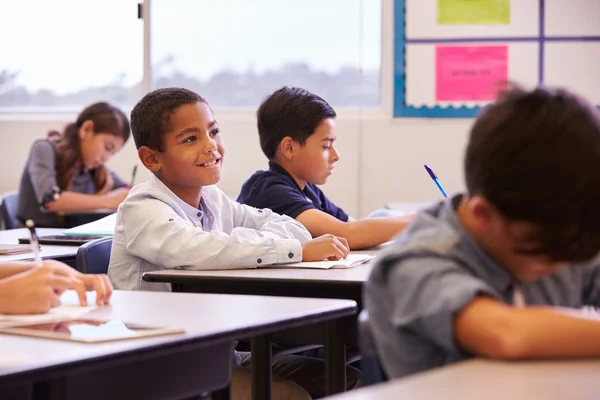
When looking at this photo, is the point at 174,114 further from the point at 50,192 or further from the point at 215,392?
the point at 50,192

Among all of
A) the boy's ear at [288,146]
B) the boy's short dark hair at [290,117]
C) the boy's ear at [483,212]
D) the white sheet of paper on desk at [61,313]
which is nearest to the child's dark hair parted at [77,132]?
the boy's short dark hair at [290,117]

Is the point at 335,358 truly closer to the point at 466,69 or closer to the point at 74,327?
the point at 74,327

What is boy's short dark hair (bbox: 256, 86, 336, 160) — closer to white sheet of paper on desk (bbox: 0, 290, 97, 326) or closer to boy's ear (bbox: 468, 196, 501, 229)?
white sheet of paper on desk (bbox: 0, 290, 97, 326)

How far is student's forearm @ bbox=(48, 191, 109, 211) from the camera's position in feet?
14.6

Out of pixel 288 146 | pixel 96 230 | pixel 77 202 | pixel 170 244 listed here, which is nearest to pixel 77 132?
pixel 77 202

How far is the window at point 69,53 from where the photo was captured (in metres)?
5.34

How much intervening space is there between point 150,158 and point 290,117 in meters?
0.66

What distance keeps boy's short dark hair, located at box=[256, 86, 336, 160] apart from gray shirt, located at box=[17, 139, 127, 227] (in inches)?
75.6

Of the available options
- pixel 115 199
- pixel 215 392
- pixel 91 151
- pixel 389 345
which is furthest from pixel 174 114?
pixel 91 151

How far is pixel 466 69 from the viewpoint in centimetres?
470

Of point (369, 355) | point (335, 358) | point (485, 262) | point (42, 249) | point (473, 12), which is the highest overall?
point (473, 12)

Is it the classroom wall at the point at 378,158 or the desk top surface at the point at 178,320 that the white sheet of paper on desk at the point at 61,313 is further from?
the classroom wall at the point at 378,158

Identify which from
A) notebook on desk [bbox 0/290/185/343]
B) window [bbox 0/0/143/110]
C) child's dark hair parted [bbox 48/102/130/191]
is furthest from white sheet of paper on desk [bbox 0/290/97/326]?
window [bbox 0/0/143/110]

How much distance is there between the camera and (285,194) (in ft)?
8.74
